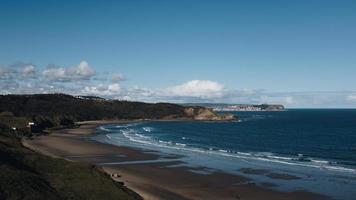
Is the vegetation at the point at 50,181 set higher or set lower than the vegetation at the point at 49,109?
lower

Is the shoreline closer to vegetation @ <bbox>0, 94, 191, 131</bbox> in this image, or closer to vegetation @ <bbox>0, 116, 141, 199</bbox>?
vegetation @ <bbox>0, 116, 141, 199</bbox>

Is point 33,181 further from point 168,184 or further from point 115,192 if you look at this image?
point 168,184

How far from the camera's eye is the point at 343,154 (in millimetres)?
63781

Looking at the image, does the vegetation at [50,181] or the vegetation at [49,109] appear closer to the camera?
the vegetation at [50,181]

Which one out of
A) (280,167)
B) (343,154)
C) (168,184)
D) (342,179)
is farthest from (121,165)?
(343,154)

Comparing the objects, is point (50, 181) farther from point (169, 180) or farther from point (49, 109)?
point (49, 109)

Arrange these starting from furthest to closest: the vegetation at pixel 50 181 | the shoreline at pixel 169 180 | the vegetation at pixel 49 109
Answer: the vegetation at pixel 49 109
the shoreline at pixel 169 180
the vegetation at pixel 50 181

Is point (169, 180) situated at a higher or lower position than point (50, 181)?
lower

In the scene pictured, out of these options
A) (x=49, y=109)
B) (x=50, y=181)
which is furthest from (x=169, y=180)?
(x=49, y=109)

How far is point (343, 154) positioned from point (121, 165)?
1182 inches

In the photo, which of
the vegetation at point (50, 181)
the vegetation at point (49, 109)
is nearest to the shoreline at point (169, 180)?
the vegetation at point (50, 181)

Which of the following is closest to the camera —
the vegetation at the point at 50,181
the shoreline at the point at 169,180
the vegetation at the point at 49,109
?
the vegetation at the point at 50,181

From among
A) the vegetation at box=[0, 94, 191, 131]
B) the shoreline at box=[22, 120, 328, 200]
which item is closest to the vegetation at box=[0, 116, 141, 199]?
the shoreline at box=[22, 120, 328, 200]

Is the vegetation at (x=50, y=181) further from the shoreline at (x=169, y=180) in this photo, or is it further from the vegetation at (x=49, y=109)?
the vegetation at (x=49, y=109)
